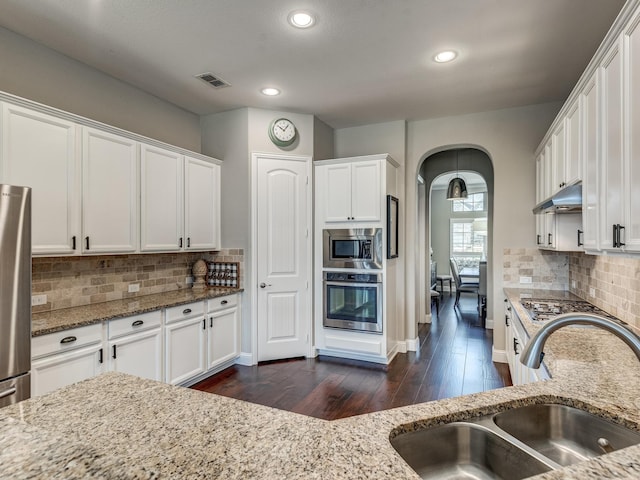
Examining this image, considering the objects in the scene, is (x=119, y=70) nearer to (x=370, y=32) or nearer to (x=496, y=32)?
(x=370, y=32)

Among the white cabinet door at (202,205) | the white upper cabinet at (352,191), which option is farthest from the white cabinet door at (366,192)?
the white cabinet door at (202,205)

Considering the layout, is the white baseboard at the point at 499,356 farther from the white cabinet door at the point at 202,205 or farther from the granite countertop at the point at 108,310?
the white cabinet door at the point at 202,205

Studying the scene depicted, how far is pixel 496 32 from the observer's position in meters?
2.55

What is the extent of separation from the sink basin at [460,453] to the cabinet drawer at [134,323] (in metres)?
2.36

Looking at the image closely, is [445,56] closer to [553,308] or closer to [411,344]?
[553,308]

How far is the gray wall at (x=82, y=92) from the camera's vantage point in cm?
256

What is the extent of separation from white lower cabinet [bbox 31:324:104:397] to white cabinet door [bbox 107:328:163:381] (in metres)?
0.11

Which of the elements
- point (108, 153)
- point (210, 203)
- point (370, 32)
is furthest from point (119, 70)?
point (370, 32)

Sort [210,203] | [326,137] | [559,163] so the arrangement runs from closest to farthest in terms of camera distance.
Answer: [559,163] → [210,203] → [326,137]

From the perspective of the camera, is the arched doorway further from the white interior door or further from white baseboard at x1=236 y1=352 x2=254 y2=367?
white baseboard at x1=236 y1=352 x2=254 y2=367

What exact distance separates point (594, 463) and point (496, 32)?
275cm

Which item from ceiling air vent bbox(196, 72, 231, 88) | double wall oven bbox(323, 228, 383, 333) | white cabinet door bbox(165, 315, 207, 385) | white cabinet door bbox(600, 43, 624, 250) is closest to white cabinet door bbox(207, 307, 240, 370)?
white cabinet door bbox(165, 315, 207, 385)

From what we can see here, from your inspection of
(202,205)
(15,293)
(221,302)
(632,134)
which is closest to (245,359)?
(221,302)

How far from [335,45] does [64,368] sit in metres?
2.97
